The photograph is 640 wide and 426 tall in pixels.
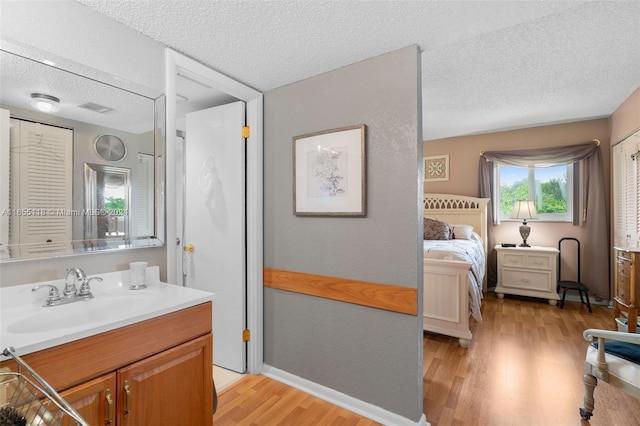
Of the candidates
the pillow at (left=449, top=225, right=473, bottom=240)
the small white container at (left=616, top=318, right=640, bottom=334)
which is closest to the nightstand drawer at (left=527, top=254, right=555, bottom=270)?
the pillow at (left=449, top=225, right=473, bottom=240)

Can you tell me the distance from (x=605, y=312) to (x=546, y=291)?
0.62 meters

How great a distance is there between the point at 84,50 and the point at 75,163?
58 centimetres

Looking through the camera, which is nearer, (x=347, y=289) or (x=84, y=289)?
(x=84, y=289)

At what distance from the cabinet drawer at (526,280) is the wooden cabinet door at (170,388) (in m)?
4.41

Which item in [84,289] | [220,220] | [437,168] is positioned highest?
[437,168]

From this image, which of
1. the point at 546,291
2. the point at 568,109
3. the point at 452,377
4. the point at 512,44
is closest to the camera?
the point at 512,44

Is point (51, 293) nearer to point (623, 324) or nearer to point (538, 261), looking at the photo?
point (623, 324)

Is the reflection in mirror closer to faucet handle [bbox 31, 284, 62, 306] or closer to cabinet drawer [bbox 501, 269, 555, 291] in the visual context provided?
faucet handle [bbox 31, 284, 62, 306]

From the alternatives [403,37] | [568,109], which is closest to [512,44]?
[403,37]

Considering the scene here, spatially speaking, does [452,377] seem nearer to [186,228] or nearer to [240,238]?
[240,238]

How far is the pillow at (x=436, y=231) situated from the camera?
430 centimetres

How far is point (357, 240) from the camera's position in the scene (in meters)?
2.09

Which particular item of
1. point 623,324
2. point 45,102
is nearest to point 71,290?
point 45,102

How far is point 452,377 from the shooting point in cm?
242
